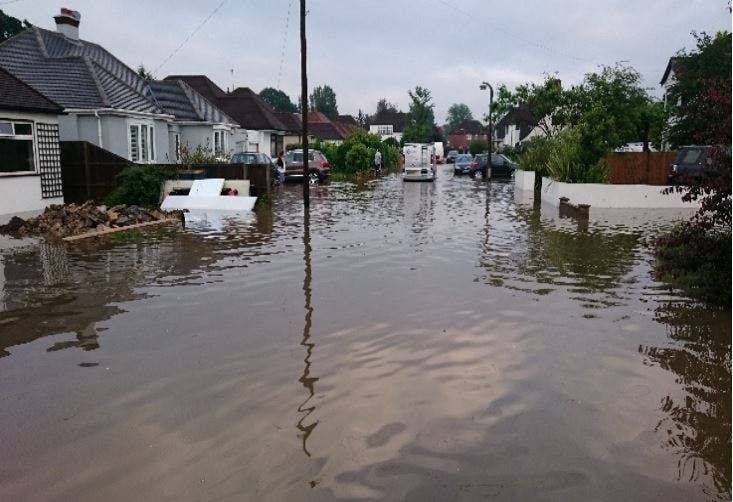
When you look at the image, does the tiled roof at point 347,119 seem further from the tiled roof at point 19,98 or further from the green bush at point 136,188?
the tiled roof at point 19,98

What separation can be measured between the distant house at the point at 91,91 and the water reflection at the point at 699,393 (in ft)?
71.9

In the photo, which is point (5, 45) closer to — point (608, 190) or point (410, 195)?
point (410, 195)

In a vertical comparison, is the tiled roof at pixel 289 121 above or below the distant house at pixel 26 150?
above

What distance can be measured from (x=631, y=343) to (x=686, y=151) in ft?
62.9

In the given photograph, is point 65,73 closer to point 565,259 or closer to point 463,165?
point 565,259

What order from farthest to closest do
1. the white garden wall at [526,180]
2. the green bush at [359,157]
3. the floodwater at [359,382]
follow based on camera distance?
the green bush at [359,157] < the white garden wall at [526,180] < the floodwater at [359,382]

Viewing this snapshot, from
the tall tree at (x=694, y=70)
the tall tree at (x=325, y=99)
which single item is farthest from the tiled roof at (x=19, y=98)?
the tall tree at (x=325, y=99)

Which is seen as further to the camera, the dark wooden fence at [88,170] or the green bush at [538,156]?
the green bush at [538,156]

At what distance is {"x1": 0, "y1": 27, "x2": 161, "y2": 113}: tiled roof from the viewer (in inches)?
1033

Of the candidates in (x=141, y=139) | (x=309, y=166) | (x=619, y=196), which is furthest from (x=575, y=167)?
(x=141, y=139)

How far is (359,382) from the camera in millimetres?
6023

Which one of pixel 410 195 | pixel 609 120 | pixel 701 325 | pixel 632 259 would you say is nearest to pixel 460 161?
pixel 410 195

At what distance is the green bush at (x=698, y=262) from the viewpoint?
28.4 ft

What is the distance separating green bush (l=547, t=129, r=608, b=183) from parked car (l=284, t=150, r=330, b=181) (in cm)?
1536
